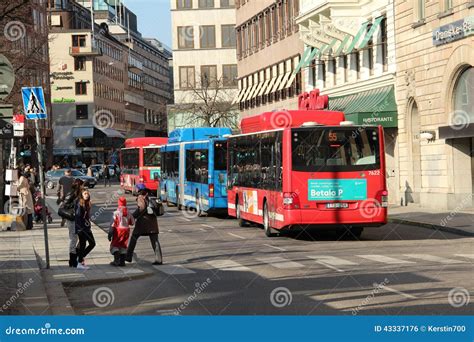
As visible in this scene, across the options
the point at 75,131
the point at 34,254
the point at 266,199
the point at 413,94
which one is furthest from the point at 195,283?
the point at 75,131

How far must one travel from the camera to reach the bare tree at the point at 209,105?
7825 cm

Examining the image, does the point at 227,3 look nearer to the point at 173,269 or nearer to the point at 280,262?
the point at 280,262

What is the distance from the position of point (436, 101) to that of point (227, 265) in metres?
18.3

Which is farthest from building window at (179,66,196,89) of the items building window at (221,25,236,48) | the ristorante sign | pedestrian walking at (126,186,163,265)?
pedestrian walking at (126,186,163,265)

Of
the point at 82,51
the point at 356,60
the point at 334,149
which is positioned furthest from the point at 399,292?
the point at 82,51

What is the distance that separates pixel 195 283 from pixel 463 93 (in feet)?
64.4

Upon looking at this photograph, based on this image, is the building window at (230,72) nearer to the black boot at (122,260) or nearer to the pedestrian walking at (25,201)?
the pedestrian walking at (25,201)

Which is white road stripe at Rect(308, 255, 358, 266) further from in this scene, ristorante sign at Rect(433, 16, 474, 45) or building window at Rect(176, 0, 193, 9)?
building window at Rect(176, 0, 193, 9)

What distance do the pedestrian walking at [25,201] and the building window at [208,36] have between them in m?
59.9

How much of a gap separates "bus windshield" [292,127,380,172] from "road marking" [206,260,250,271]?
524 cm

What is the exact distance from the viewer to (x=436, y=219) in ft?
102

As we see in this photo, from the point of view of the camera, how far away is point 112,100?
148 meters

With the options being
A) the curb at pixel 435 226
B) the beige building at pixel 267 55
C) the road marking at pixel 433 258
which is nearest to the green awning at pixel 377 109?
the curb at pixel 435 226

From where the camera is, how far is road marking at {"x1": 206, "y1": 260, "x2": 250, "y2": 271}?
19000 mm
